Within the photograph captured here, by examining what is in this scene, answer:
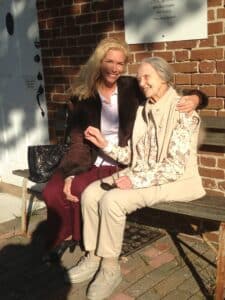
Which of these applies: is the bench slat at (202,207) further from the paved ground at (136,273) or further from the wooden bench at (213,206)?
the paved ground at (136,273)

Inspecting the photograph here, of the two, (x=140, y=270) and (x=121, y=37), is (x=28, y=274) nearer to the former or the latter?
(x=140, y=270)

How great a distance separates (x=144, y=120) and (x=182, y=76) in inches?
21.6

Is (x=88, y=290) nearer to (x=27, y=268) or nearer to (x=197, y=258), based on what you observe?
(x=27, y=268)

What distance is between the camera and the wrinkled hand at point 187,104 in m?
3.32

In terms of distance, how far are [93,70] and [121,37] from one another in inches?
21.9

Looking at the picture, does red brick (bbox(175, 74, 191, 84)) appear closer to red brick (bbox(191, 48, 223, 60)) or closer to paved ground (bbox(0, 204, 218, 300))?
red brick (bbox(191, 48, 223, 60))

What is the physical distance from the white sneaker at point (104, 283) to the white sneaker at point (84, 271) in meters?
0.14

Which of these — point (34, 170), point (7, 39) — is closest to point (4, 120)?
point (7, 39)

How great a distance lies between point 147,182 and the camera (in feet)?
10.8

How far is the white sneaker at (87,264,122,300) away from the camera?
10.8 ft

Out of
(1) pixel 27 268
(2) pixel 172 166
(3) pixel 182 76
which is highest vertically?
(3) pixel 182 76

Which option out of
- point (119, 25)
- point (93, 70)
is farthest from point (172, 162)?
point (119, 25)

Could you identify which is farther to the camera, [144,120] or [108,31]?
[108,31]

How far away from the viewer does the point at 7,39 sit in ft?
18.1
